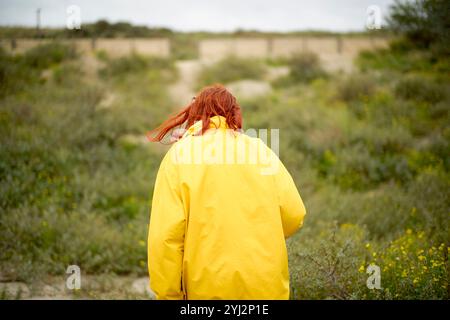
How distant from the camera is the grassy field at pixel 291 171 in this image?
161 inches

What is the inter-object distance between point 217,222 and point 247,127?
8.04 meters

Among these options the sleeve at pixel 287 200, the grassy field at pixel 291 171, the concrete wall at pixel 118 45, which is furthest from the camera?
the concrete wall at pixel 118 45

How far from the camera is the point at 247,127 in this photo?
33.6 feet

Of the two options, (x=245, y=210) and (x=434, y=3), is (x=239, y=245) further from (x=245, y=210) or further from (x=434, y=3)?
(x=434, y=3)

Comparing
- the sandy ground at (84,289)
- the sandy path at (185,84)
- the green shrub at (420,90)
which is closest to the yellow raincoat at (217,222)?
the sandy ground at (84,289)

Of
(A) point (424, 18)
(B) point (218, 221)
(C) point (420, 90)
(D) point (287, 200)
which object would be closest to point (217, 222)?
(B) point (218, 221)

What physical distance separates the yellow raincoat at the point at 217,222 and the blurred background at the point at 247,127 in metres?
1.40

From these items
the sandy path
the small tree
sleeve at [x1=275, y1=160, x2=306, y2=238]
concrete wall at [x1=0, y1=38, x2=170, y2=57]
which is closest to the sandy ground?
sleeve at [x1=275, y1=160, x2=306, y2=238]

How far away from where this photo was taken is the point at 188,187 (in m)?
2.31

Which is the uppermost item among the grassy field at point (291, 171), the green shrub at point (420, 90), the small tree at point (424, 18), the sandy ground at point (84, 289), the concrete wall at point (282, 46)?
the concrete wall at point (282, 46)

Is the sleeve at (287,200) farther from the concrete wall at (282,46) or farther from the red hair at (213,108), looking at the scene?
the concrete wall at (282,46)

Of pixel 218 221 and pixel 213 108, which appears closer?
pixel 218 221

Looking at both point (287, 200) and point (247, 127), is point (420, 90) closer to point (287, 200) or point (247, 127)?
point (247, 127)
